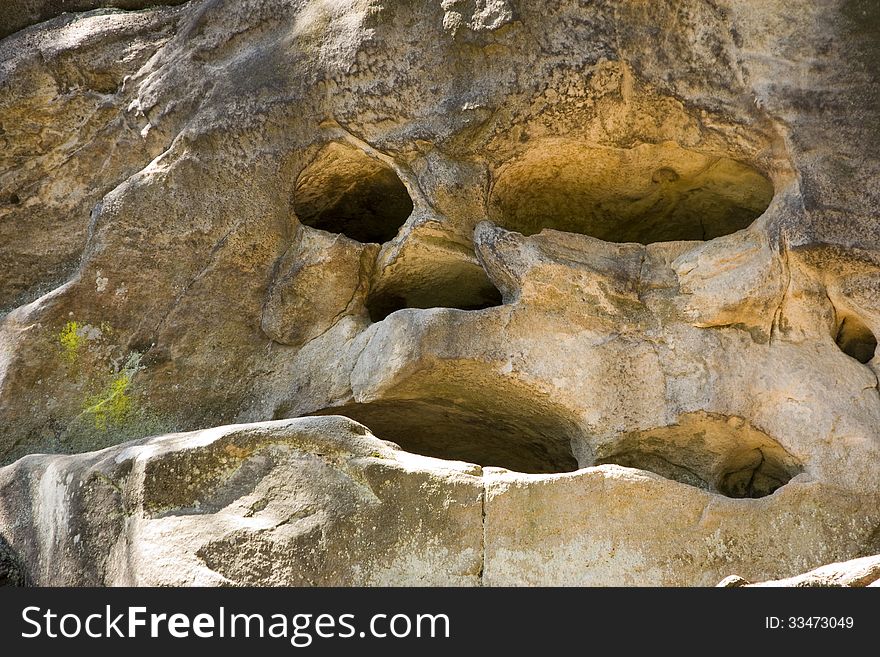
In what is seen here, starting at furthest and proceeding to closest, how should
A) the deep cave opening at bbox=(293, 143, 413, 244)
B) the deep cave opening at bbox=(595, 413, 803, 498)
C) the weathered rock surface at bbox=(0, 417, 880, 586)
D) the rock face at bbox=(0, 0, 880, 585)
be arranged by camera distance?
1. the deep cave opening at bbox=(293, 143, 413, 244)
2. the deep cave opening at bbox=(595, 413, 803, 498)
3. the rock face at bbox=(0, 0, 880, 585)
4. the weathered rock surface at bbox=(0, 417, 880, 586)

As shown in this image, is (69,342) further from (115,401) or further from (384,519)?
(384,519)

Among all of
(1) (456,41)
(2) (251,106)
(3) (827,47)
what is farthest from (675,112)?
(2) (251,106)

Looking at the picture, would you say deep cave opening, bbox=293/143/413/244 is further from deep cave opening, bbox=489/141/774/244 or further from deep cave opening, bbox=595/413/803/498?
deep cave opening, bbox=595/413/803/498

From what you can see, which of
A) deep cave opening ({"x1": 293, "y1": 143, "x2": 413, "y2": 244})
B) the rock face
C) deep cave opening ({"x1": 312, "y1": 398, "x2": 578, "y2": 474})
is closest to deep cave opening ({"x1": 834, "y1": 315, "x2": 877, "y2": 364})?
the rock face

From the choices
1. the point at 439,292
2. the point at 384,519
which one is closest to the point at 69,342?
the point at 439,292

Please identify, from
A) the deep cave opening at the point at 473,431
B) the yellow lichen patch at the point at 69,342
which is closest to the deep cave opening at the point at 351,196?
the deep cave opening at the point at 473,431

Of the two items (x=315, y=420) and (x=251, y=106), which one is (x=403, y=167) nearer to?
(x=251, y=106)

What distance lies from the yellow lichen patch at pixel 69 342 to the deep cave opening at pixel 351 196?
2.78 ft

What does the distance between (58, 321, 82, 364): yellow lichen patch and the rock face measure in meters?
0.03

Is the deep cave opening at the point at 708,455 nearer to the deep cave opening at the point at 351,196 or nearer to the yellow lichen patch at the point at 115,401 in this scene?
the deep cave opening at the point at 351,196

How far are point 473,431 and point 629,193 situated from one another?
3.30ft

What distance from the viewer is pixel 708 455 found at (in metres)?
3.33

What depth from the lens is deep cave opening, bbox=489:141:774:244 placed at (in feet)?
11.8

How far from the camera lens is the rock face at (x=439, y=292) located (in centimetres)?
289
